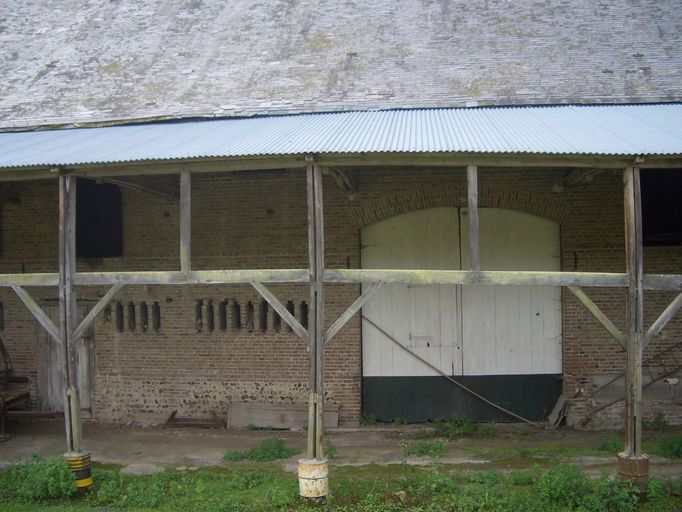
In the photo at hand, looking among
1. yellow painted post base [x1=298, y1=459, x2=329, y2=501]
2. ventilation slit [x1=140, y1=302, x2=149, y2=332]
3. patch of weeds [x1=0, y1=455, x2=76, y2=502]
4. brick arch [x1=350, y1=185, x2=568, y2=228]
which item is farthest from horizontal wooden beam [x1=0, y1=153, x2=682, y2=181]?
ventilation slit [x1=140, y1=302, x2=149, y2=332]

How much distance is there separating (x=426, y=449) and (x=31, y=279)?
545 cm

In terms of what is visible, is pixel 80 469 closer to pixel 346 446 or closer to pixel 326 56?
pixel 346 446

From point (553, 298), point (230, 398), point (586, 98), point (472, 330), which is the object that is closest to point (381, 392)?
point (472, 330)

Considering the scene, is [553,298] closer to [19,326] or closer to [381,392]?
[381,392]

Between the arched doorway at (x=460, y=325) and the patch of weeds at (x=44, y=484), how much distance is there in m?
4.45

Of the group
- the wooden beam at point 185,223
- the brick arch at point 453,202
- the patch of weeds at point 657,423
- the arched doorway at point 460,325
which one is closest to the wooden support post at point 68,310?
the wooden beam at point 185,223

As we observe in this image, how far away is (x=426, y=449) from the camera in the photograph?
820 cm

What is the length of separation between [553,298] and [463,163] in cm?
387

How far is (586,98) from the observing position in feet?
29.9

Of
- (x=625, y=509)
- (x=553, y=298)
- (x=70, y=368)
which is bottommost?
(x=625, y=509)

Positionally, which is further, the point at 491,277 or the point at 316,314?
the point at 316,314

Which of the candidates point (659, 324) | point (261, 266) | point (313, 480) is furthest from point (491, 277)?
point (261, 266)

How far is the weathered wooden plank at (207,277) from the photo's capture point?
21.7ft

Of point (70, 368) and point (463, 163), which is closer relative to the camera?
point (463, 163)
